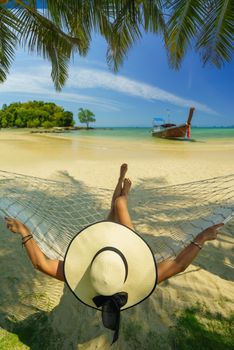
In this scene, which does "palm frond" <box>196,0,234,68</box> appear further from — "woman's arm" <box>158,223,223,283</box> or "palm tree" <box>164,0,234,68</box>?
"woman's arm" <box>158,223,223,283</box>

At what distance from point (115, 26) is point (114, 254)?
2902mm

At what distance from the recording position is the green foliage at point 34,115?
1299 inches

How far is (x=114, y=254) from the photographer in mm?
921

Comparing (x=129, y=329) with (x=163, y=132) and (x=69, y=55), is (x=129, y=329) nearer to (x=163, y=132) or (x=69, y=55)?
(x=69, y=55)

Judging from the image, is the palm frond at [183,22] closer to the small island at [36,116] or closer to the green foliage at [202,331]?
the green foliage at [202,331]

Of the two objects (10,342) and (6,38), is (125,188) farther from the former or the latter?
(6,38)

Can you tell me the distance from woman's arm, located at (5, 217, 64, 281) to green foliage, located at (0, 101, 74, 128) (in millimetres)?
33237

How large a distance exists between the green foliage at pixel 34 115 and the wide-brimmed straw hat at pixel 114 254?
110 ft

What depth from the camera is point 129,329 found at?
1357mm

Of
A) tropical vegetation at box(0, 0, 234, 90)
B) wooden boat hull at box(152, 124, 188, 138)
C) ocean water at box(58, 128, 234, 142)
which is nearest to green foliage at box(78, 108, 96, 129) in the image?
ocean water at box(58, 128, 234, 142)

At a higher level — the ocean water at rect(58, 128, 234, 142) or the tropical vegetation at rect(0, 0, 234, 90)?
the tropical vegetation at rect(0, 0, 234, 90)

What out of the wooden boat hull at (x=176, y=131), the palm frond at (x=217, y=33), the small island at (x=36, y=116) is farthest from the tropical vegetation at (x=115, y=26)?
the small island at (x=36, y=116)

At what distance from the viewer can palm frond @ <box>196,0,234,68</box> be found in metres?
2.29

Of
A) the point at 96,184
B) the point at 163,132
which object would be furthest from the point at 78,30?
the point at 163,132
